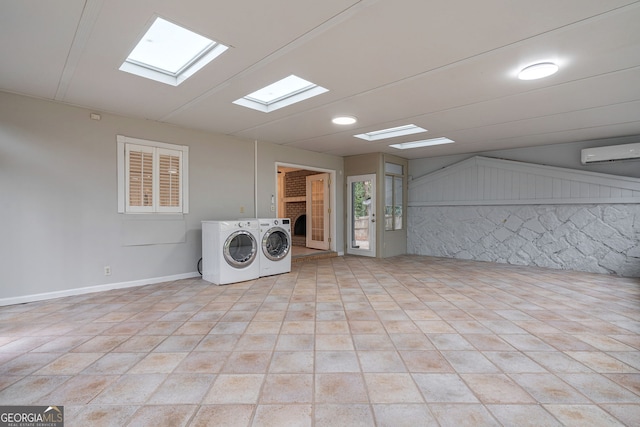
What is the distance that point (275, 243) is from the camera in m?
4.96

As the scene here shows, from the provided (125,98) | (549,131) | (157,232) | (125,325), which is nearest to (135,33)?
(125,98)

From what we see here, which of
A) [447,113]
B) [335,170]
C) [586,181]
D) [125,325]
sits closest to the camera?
[125,325]

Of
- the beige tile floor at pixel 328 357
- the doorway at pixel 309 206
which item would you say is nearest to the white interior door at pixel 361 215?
the doorway at pixel 309 206

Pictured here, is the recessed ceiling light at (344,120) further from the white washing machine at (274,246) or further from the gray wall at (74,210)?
the gray wall at (74,210)

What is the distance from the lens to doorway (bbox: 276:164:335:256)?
7051mm

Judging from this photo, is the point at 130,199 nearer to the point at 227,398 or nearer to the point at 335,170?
the point at 227,398

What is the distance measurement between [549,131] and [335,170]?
13.3 ft

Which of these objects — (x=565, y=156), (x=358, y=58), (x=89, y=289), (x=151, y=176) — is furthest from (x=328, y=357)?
(x=565, y=156)

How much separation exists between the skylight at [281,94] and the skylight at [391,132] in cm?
191

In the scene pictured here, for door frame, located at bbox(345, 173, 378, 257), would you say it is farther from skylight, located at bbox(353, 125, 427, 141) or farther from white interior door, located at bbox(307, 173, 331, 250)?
skylight, located at bbox(353, 125, 427, 141)

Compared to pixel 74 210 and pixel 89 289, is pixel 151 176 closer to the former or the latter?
pixel 74 210

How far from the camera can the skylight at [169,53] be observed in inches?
94.6

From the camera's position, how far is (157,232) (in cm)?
430

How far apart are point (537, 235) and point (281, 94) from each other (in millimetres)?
5514
